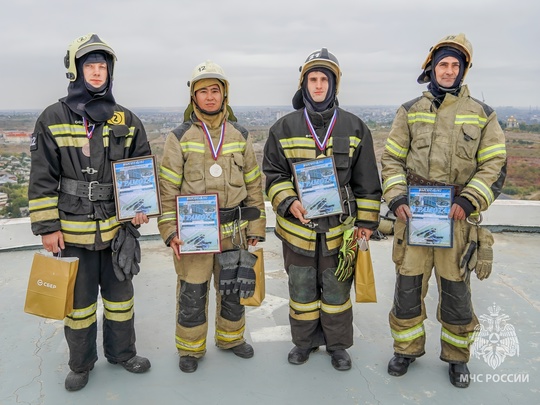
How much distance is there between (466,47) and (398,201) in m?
1.05

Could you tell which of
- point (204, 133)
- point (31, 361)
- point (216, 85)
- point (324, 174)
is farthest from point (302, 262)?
point (31, 361)

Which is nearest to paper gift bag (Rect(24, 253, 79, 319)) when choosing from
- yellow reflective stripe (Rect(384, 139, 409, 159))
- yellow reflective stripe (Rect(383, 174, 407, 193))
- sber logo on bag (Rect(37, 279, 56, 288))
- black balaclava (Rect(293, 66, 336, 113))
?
sber logo on bag (Rect(37, 279, 56, 288))

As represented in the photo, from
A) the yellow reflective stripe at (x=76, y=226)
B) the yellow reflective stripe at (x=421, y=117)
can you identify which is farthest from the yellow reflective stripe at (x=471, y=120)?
the yellow reflective stripe at (x=76, y=226)

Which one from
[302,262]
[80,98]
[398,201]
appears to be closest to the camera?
[80,98]

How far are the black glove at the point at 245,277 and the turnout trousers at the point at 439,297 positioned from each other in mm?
988

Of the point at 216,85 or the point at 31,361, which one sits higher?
the point at 216,85

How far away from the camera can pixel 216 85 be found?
3164 millimetres

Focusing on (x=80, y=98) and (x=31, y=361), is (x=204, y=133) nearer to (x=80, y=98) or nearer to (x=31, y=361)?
(x=80, y=98)

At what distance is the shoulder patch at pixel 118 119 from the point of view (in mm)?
2988

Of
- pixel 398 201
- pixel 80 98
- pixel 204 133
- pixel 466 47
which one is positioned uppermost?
pixel 466 47

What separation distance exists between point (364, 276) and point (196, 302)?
45.4 inches

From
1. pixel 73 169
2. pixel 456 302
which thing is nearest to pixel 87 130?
pixel 73 169

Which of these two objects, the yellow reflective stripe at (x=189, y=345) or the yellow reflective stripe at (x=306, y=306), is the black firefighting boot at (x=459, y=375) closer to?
the yellow reflective stripe at (x=306, y=306)

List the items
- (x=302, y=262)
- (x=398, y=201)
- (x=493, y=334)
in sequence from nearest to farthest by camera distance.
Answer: (x=398, y=201), (x=302, y=262), (x=493, y=334)
